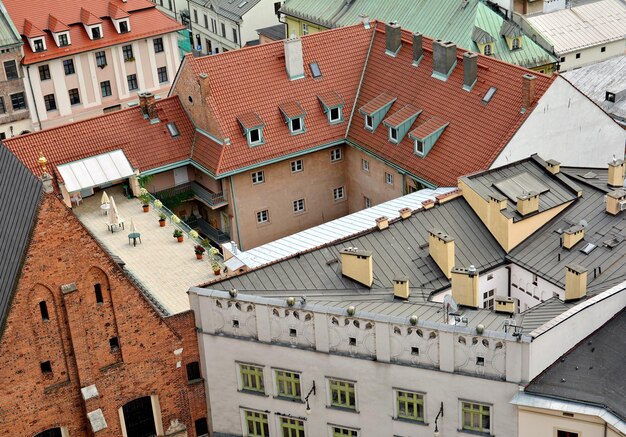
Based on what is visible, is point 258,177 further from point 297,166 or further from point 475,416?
point 475,416

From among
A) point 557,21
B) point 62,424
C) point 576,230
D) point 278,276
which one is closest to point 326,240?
point 278,276

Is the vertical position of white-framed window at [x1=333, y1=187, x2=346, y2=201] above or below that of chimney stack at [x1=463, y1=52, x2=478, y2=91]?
below

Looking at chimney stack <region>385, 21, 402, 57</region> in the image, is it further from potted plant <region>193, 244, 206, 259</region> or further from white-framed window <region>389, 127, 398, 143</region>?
potted plant <region>193, 244, 206, 259</region>

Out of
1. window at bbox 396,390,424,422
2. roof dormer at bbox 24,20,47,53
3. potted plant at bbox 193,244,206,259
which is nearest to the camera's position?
window at bbox 396,390,424,422

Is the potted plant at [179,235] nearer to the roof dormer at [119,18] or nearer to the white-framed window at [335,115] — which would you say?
the white-framed window at [335,115]

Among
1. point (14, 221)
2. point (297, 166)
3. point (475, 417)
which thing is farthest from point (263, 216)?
point (475, 417)

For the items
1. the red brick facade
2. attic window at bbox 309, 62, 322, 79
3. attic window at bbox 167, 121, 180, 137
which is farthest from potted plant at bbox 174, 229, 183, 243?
attic window at bbox 309, 62, 322, 79
